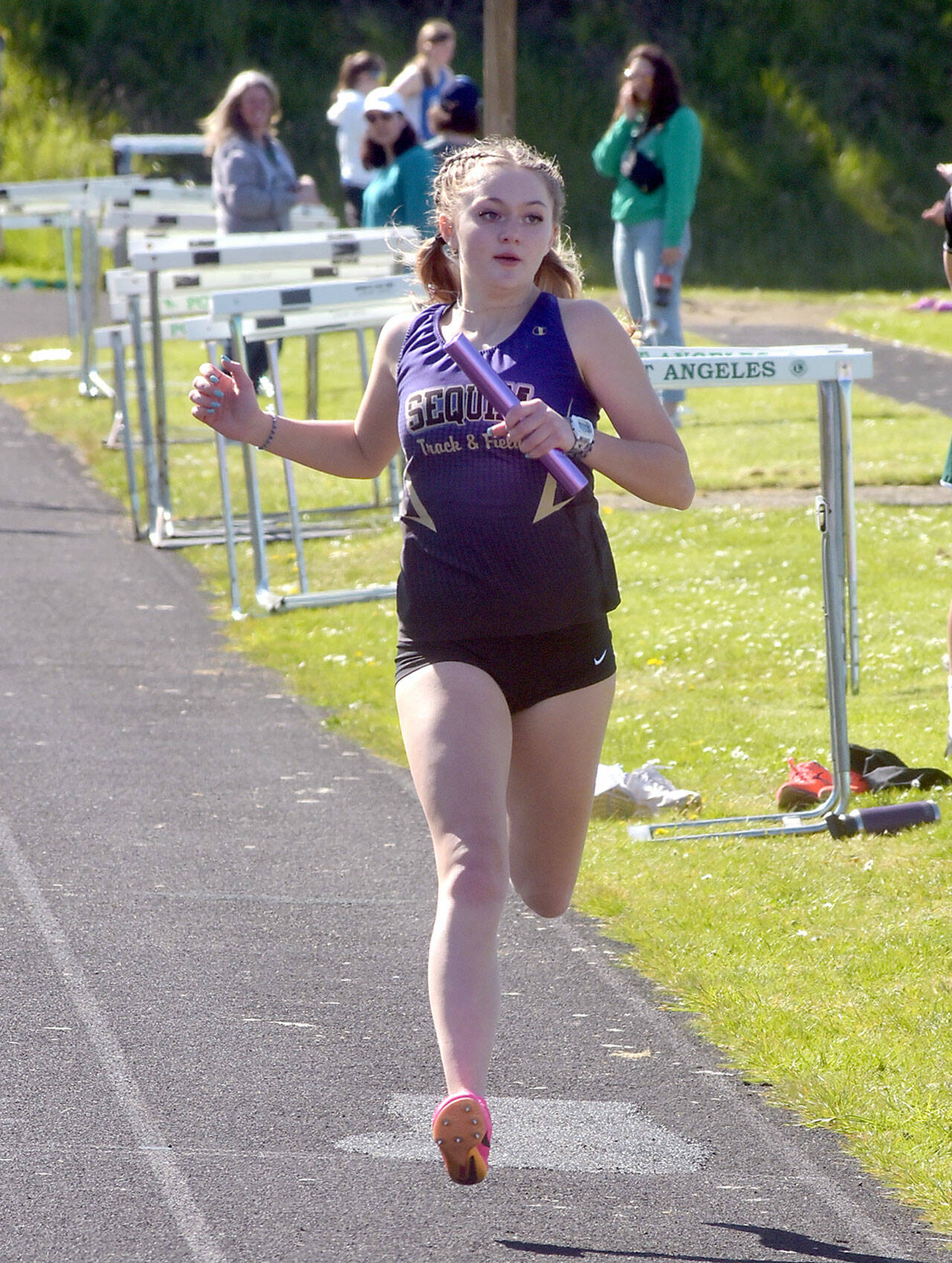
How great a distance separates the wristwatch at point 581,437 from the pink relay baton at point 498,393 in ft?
0.10

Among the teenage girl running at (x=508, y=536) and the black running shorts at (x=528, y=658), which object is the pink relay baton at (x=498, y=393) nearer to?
the teenage girl running at (x=508, y=536)

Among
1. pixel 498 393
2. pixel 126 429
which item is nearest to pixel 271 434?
pixel 498 393

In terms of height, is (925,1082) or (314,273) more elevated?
(314,273)

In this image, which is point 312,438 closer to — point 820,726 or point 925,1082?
point 925,1082

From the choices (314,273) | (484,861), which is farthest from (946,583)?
(484,861)

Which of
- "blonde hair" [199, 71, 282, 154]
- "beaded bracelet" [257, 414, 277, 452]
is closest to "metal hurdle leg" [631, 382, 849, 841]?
"beaded bracelet" [257, 414, 277, 452]

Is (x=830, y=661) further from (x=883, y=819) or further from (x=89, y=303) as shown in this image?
(x=89, y=303)

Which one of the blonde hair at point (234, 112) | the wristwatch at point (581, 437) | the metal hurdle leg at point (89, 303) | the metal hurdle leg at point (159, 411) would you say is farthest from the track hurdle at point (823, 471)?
the metal hurdle leg at point (89, 303)

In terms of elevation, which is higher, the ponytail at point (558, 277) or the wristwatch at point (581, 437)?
the ponytail at point (558, 277)

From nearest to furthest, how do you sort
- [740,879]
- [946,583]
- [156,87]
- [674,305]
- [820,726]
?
[740,879] < [820,726] < [946,583] < [674,305] < [156,87]

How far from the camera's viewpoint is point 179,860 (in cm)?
582

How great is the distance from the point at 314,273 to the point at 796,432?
431cm

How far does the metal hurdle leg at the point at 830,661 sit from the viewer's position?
5.86m

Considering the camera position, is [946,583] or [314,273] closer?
[946,583]
